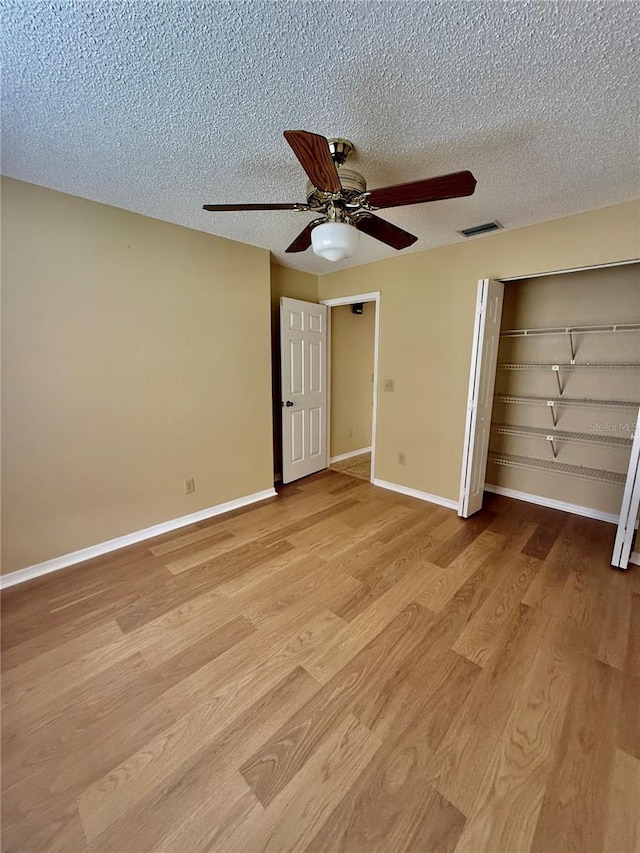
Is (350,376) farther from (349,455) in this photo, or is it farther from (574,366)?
(574,366)

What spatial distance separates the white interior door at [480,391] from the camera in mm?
2740

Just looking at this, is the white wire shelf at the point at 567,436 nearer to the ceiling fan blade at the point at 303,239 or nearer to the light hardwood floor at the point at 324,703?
the light hardwood floor at the point at 324,703

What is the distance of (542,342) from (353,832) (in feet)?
11.9

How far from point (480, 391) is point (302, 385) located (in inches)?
74.2

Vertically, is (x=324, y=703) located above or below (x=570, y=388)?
below

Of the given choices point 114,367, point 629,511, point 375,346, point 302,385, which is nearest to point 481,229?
point 375,346

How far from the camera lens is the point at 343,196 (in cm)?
163

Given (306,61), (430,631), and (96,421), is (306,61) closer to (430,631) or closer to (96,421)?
(96,421)

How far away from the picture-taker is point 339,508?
3.30 metres

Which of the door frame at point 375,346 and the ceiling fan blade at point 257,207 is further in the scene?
the door frame at point 375,346

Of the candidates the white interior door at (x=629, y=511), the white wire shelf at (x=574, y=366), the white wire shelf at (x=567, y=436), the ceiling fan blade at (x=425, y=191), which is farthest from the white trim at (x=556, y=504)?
the ceiling fan blade at (x=425, y=191)

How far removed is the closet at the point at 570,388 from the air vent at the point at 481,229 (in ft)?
2.84

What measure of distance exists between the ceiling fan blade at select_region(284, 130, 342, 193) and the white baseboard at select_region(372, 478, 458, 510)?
281 centimetres
